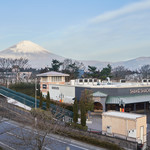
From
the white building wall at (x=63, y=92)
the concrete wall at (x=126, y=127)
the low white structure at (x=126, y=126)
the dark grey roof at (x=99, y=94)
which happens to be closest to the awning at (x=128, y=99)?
the dark grey roof at (x=99, y=94)

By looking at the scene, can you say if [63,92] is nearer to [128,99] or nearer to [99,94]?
[99,94]

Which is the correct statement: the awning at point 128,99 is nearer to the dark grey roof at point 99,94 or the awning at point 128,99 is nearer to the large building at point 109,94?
the large building at point 109,94

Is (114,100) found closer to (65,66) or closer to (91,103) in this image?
(91,103)

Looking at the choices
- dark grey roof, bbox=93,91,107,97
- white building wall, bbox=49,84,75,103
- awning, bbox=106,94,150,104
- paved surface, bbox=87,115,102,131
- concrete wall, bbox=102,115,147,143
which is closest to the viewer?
concrete wall, bbox=102,115,147,143

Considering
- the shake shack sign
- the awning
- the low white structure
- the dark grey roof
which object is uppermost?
the shake shack sign

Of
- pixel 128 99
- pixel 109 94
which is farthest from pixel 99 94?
pixel 128 99

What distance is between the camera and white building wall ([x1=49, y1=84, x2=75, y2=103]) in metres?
45.4

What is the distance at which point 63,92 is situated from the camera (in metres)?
47.4

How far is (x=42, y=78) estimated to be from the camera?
2106 inches

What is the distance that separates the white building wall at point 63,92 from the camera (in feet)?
149

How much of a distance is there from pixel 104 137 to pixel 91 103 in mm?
11885

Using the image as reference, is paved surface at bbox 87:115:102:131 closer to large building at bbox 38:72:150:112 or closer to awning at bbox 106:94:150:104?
large building at bbox 38:72:150:112

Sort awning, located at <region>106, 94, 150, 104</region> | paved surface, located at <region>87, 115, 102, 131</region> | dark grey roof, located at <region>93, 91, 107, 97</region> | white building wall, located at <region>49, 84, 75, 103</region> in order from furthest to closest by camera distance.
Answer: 1. white building wall, located at <region>49, 84, 75, 103</region>
2. dark grey roof, located at <region>93, 91, 107, 97</region>
3. awning, located at <region>106, 94, 150, 104</region>
4. paved surface, located at <region>87, 115, 102, 131</region>

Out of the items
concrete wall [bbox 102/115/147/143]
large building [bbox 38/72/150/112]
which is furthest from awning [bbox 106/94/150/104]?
concrete wall [bbox 102/115/147/143]
